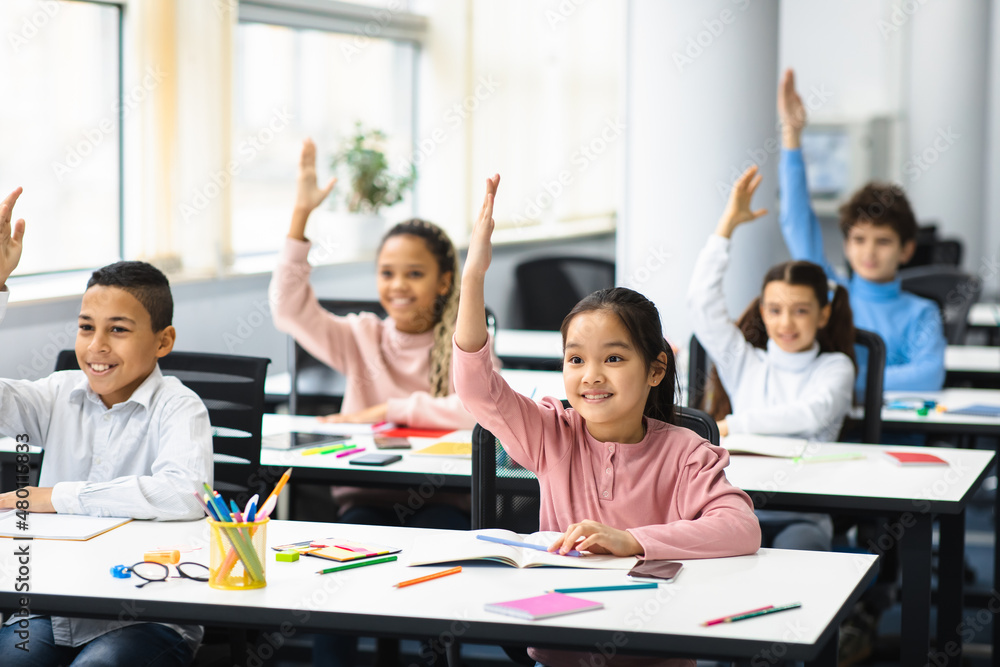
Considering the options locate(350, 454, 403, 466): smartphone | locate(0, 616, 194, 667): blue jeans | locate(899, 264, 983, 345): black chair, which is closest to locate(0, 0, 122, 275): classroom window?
locate(350, 454, 403, 466): smartphone

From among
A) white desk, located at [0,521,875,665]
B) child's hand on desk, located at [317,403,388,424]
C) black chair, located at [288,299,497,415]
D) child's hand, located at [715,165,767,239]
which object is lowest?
white desk, located at [0,521,875,665]

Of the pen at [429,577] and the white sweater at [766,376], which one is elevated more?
the white sweater at [766,376]

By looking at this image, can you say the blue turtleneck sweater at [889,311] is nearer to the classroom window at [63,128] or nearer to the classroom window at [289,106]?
the classroom window at [289,106]

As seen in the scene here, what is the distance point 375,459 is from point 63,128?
5.69 ft

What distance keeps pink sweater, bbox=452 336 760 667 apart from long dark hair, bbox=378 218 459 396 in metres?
1.20

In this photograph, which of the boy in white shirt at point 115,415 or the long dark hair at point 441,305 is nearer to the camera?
the boy in white shirt at point 115,415

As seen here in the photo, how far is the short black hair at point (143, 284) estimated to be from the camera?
7.74 feet

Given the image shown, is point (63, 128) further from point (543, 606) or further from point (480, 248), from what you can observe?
point (543, 606)

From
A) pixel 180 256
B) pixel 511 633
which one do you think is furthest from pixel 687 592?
pixel 180 256

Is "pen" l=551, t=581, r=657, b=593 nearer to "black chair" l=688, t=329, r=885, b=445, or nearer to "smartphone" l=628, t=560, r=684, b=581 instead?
"smartphone" l=628, t=560, r=684, b=581

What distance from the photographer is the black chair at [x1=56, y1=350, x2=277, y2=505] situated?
8.36ft

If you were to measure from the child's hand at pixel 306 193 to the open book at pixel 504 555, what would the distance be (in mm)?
1523

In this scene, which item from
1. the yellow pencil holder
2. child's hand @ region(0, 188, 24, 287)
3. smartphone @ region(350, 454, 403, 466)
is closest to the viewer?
the yellow pencil holder

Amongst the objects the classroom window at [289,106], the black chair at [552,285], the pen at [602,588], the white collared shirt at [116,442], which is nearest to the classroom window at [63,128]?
the classroom window at [289,106]
